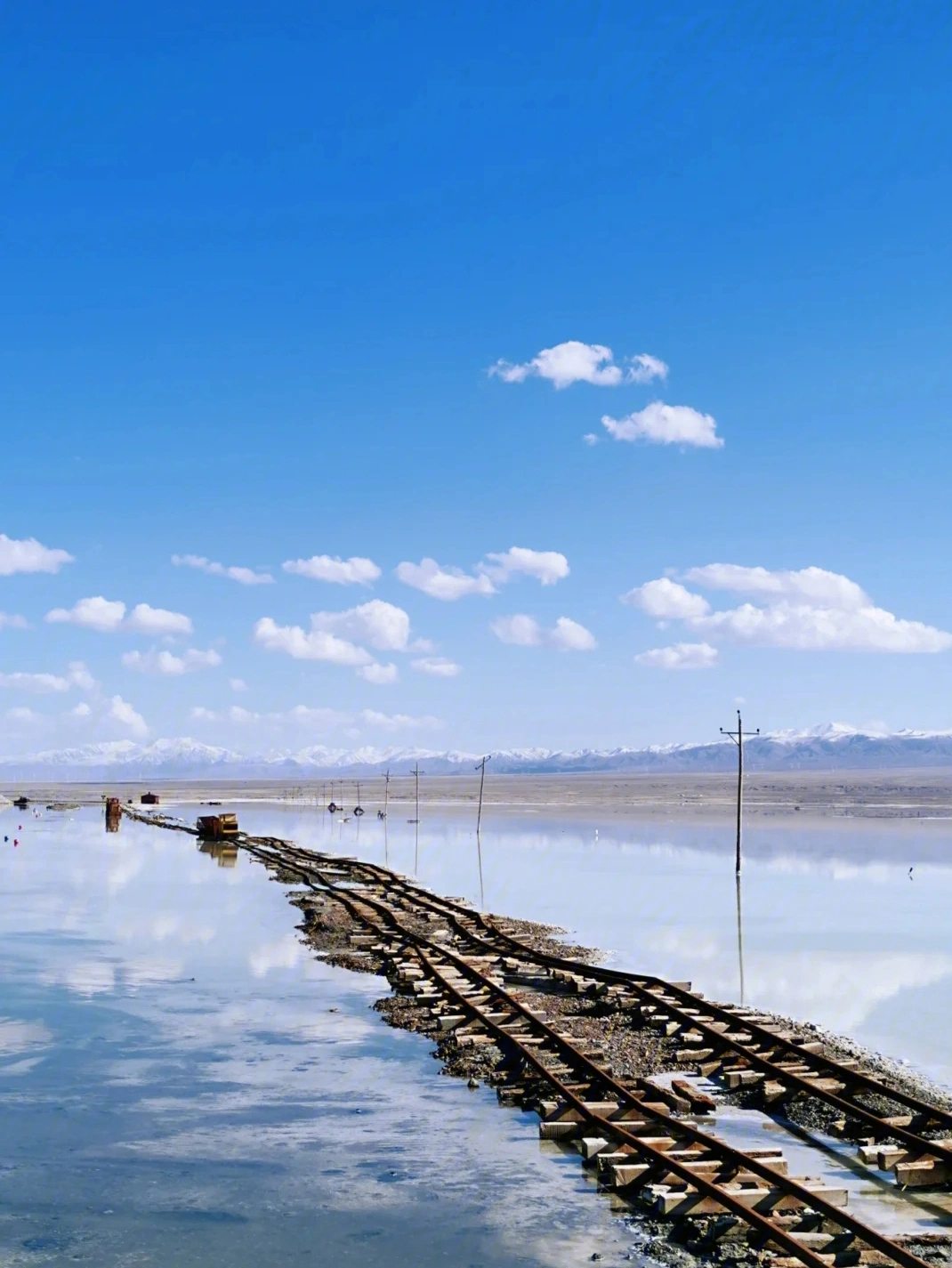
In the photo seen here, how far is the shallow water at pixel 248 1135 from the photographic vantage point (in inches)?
473

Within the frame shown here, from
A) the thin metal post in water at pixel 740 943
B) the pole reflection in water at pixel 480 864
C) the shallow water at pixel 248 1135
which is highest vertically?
the shallow water at pixel 248 1135

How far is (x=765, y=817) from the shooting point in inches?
3974

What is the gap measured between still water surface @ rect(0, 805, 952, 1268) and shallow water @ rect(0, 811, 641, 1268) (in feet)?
0.16

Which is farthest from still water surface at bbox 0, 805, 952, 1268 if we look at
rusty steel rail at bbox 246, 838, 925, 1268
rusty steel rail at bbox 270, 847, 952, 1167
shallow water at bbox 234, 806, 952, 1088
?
rusty steel rail at bbox 270, 847, 952, 1167

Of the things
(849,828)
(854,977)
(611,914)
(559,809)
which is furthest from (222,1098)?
(559,809)

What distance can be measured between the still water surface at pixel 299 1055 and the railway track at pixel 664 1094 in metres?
0.77

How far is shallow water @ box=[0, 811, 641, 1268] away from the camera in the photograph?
1202 centimetres

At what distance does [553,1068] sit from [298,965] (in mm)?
12103

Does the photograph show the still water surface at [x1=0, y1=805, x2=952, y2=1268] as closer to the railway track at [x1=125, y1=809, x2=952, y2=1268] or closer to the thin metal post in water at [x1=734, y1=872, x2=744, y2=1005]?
the thin metal post in water at [x1=734, y1=872, x2=744, y2=1005]

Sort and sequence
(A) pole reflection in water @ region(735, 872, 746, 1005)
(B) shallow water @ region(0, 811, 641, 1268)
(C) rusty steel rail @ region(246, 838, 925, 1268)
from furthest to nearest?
(A) pole reflection in water @ region(735, 872, 746, 1005), (B) shallow water @ region(0, 811, 641, 1268), (C) rusty steel rail @ region(246, 838, 925, 1268)

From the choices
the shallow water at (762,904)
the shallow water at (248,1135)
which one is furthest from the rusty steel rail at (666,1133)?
the shallow water at (762,904)

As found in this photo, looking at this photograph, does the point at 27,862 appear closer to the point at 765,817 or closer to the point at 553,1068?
the point at 553,1068

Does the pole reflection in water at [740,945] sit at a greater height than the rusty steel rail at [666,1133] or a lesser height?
lesser

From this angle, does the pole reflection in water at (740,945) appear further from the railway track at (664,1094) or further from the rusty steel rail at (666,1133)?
the rusty steel rail at (666,1133)
